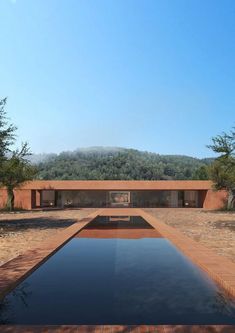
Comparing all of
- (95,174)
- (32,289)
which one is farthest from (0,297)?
(95,174)

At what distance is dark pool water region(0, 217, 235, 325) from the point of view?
5102 millimetres

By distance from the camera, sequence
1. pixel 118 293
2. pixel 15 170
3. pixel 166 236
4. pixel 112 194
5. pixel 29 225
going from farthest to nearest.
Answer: pixel 112 194, pixel 15 170, pixel 29 225, pixel 166 236, pixel 118 293

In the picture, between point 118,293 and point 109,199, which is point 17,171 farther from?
point 118,293

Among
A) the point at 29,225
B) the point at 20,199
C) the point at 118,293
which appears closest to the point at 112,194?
the point at 20,199

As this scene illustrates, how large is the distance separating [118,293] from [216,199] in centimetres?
3491

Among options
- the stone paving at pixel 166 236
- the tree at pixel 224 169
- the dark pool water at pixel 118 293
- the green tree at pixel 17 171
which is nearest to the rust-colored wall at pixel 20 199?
the green tree at pixel 17 171

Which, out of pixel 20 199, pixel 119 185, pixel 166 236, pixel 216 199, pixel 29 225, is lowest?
pixel 29 225

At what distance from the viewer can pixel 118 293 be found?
6.30 m

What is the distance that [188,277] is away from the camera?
751 cm

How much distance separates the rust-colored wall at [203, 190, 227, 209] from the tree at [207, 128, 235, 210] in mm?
3172

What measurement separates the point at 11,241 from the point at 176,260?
609 cm

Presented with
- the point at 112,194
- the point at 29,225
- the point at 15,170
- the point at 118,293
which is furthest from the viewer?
the point at 112,194

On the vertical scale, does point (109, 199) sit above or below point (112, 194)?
below

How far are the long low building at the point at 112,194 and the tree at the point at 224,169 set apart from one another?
4346 mm
